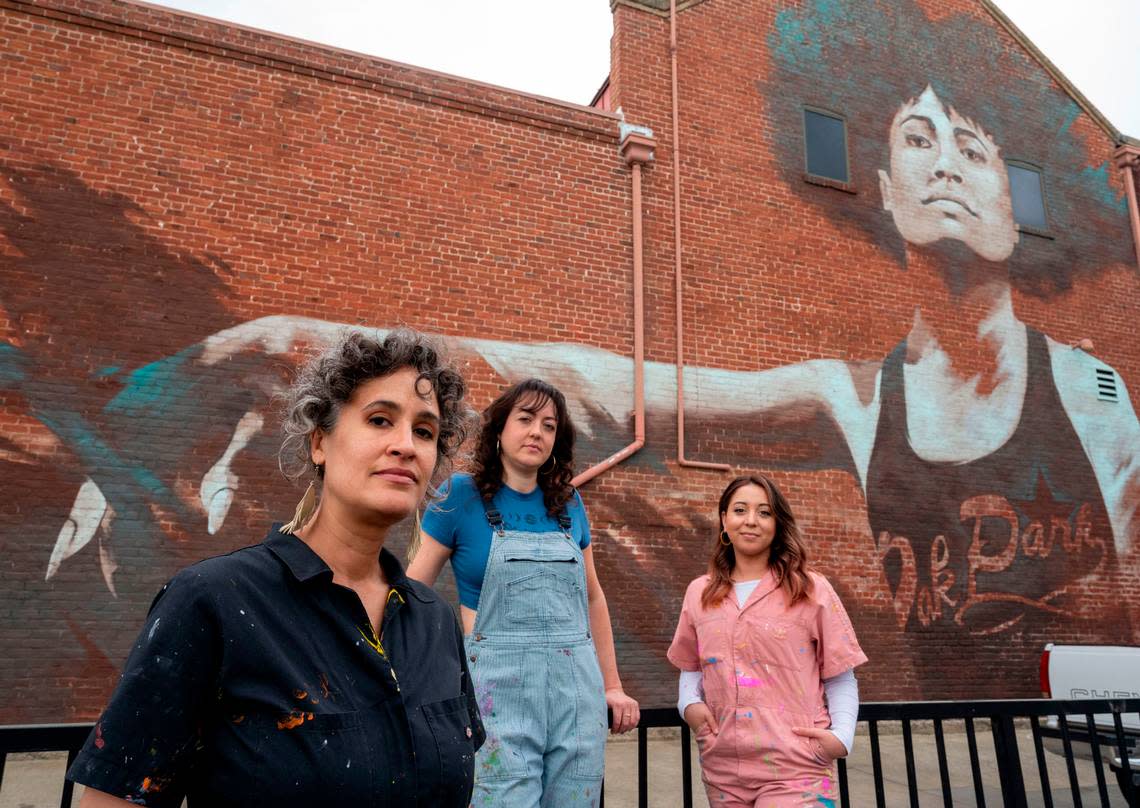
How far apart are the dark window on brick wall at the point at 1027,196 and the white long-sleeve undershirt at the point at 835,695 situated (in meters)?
11.1

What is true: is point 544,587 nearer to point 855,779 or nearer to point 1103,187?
point 855,779

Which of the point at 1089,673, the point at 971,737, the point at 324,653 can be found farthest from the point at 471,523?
the point at 1089,673

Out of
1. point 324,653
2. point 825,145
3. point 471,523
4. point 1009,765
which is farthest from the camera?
point 825,145

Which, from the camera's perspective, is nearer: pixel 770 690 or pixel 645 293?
pixel 770 690

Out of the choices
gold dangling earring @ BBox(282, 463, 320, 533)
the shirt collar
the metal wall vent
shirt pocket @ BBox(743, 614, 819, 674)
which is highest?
the metal wall vent

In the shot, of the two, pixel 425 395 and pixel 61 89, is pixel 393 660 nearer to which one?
pixel 425 395

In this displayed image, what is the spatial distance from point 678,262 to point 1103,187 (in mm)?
7923

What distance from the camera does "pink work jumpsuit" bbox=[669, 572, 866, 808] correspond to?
103 inches

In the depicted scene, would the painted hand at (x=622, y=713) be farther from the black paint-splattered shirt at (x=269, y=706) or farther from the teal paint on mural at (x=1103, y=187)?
the teal paint on mural at (x=1103, y=187)

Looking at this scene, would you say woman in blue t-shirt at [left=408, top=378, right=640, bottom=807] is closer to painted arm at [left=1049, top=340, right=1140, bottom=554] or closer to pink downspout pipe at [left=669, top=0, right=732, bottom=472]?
pink downspout pipe at [left=669, top=0, right=732, bottom=472]

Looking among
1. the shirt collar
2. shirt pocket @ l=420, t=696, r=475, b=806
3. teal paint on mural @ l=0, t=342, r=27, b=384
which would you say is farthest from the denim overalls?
teal paint on mural @ l=0, t=342, r=27, b=384

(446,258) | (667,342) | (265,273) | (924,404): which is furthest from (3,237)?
(924,404)

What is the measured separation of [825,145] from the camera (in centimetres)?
1091

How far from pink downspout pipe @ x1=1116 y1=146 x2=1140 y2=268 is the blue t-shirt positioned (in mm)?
13467
